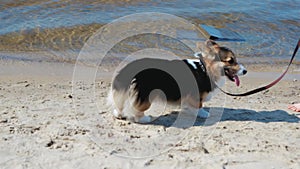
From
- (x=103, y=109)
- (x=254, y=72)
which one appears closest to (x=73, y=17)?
(x=254, y=72)

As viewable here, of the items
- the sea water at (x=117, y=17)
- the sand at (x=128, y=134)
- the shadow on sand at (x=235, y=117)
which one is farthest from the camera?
the sea water at (x=117, y=17)

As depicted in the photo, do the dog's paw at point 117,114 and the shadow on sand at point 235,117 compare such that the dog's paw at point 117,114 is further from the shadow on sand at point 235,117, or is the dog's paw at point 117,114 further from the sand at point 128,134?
the shadow on sand at point 235,117

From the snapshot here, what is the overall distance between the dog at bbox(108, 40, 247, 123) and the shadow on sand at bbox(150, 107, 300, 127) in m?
0.13

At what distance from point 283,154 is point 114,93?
174 centimetres

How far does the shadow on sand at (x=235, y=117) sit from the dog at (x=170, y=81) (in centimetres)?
13

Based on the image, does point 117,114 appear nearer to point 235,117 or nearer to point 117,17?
point 235,117

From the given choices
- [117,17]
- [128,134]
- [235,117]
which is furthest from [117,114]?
[117,17]

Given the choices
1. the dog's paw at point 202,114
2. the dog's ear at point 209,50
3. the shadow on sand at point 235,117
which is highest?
the dog's ear at point 209,50

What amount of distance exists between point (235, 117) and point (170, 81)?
90cm

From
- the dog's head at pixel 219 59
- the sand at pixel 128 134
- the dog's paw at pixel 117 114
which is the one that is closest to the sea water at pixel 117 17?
the sand at pixel 128 134

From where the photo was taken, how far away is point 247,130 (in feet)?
14.1

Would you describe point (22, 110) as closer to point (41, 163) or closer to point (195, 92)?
point (41, 163)

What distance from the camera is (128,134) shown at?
13.4 feet

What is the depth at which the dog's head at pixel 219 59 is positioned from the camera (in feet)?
15.1
